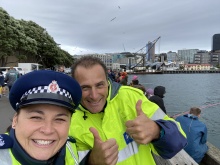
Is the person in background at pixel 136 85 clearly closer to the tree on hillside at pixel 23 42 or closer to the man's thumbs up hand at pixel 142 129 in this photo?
the man's thumbs up hand at pixel 142 129

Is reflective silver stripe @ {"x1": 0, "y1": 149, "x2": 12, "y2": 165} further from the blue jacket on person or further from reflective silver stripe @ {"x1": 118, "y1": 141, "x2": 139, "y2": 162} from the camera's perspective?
the blue jacket on person

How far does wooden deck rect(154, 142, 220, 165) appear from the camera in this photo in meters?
3.63

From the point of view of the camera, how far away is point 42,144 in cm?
167

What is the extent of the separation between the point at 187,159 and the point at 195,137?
2264mm

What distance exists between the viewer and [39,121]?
1.69m

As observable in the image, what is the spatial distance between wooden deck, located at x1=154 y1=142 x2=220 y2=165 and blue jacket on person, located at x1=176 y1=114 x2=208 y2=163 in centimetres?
14

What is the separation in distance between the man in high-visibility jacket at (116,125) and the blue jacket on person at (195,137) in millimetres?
3670

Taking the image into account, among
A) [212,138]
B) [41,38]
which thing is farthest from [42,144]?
[41,38]

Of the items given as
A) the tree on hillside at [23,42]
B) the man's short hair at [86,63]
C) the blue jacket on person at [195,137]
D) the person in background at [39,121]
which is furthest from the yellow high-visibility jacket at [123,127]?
the tree on hillside at [23,42]

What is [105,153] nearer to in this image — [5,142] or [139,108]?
[139,108]

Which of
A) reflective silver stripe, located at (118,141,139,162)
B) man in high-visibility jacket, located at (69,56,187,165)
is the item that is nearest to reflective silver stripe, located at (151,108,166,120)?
man in high-visibility jacket, located at (69,56,187,165)

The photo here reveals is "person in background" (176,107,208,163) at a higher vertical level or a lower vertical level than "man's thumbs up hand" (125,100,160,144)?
lower

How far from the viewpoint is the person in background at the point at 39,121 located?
1.61 m

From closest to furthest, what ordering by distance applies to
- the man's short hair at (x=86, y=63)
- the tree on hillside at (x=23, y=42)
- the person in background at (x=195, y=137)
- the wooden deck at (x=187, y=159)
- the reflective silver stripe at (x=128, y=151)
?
the reflective silver stripe at (x=128, y=151) → the man's short hair at (x=86, y=63) → the wooden deck at (x=187, y=159) → the person in background at (x=195, y=137) → the tree on hillside at (x=23, y=42)
